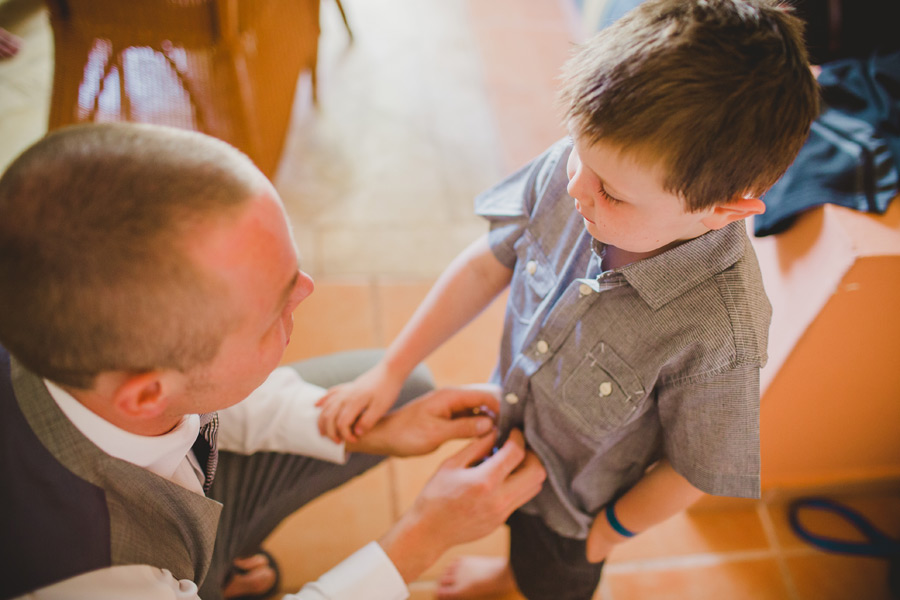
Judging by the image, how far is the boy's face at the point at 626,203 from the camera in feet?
1.96

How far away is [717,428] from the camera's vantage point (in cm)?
70

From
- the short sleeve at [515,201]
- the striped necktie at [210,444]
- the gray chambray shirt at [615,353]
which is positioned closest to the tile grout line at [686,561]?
the gray chambray shirt at [615,353]

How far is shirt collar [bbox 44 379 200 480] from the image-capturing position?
59cm

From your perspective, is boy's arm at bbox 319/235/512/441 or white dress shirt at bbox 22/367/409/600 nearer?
white dress shirt at bbox 22/367/409/600

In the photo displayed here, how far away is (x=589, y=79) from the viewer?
1.99 ft

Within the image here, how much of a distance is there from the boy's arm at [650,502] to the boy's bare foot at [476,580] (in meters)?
0.37

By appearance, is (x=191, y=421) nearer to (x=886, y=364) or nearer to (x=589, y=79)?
(x=589, y=79)

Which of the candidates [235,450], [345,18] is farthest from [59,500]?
[345,18]

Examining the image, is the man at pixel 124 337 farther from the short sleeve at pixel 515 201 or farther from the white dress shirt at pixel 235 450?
the short sleeve at pixel 515 201

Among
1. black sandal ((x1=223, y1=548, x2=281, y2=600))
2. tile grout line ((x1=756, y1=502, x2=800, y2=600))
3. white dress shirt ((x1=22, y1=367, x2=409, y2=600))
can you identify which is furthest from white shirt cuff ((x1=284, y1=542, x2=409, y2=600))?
tile grout line ((x1=756, y1=502, x2=800, y2=600))

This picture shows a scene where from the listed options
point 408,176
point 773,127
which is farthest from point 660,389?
point 408,176

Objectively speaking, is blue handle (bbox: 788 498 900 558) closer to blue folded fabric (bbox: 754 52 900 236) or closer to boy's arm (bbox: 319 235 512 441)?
blue folded fabric (bbox: 754 52 900 236)

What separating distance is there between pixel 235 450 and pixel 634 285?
65 cm

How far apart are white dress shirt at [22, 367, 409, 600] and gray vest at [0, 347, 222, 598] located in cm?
1
